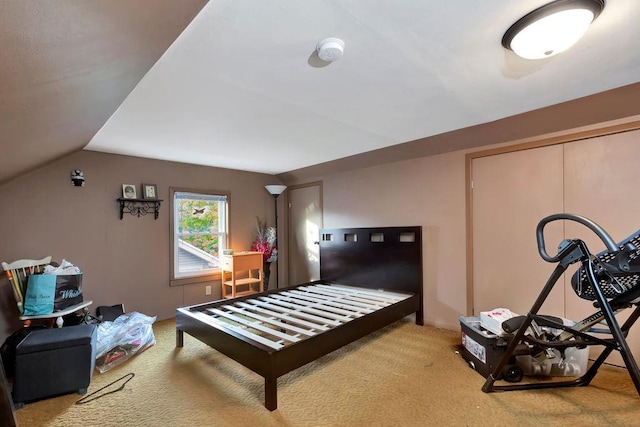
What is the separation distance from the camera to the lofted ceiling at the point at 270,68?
3.53 ft

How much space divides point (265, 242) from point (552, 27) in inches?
160

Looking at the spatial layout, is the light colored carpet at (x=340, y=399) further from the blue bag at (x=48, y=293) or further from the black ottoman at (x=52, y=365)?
the blue bag at (x=48, y=293)

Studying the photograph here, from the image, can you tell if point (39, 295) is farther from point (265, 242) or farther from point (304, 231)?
point (304, 231)

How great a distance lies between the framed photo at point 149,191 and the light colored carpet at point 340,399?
192cm

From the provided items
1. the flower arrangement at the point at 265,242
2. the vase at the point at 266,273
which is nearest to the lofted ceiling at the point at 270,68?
the flower arrangement at the point at 265,242

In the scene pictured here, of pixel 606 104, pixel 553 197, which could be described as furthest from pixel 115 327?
pixel 606 104

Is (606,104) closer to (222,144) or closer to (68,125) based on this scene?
(222,144)

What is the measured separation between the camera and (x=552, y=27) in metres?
1.30

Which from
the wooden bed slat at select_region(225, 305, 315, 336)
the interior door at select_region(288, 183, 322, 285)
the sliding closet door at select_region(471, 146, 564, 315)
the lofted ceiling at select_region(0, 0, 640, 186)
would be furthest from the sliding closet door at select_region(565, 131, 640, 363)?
the interior door at select_region(288, 183, 322, 285)

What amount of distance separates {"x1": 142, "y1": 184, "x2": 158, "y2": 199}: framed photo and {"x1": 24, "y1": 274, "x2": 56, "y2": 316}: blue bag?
4.39 ft

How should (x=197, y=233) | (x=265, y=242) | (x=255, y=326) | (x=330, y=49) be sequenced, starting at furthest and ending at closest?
(x=265, y=242), (x=197, y=233), (x=255, y=326), (x=330, y=49)

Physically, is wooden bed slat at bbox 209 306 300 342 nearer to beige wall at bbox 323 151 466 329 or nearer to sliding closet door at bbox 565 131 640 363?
beige wall at bbox 323 151 466 329

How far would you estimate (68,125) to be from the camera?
201 cm

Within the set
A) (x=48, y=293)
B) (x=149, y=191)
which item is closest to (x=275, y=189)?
(x=149, y=191)
